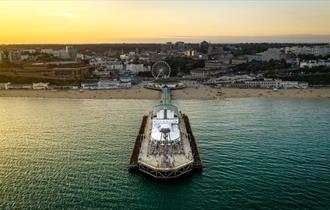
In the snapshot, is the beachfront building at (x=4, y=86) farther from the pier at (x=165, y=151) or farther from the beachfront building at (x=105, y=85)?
the pier at (x=165, y=151)

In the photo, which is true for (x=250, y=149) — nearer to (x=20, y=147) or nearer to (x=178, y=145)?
(x=178, y=145)

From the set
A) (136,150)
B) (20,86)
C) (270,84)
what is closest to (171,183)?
(136,150)

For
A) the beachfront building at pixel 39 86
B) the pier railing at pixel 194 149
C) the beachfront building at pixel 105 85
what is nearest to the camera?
the pier railing at pixel 194 149

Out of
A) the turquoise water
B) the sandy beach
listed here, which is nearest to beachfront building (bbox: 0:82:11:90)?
the sandy beach

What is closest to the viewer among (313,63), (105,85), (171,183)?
(171,183)

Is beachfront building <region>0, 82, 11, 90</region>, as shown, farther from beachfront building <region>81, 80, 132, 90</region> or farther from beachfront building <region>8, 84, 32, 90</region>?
beachfront building <region>81, 80, 132, 90</region>

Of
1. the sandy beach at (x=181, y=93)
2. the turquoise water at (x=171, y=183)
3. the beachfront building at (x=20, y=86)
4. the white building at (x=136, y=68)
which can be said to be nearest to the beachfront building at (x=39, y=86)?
the beachfront building at (x=20, y=86)

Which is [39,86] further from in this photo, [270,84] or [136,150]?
[136,150]
